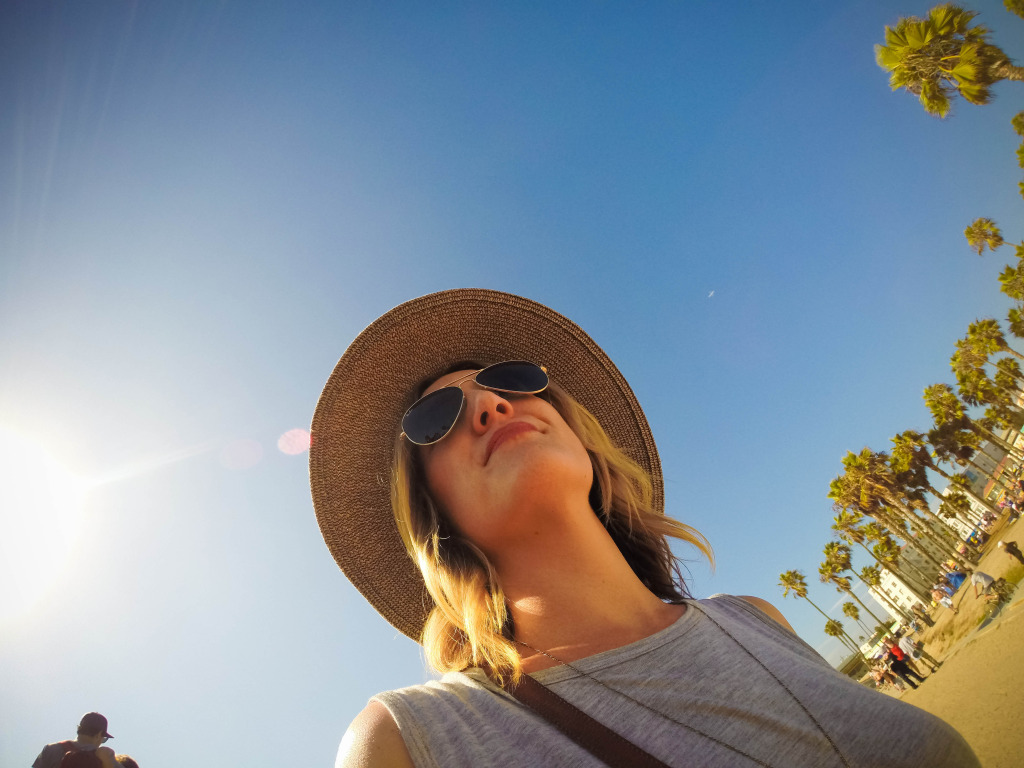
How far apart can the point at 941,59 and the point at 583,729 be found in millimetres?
16918

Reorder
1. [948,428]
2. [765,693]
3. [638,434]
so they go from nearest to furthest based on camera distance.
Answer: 1. [765,693]
2. [638,434]
3. [948,428]

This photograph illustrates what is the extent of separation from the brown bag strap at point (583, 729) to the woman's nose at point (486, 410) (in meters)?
1.20

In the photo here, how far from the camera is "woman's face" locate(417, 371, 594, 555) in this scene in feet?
6.93

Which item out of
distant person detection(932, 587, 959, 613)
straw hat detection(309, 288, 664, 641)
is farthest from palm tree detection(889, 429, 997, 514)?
straw hat detection(309, 288, 664, 641)

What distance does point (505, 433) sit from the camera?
2.35 m

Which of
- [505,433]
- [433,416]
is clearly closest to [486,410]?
[505,433]

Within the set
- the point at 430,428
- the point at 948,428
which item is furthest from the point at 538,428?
the point at 948,428

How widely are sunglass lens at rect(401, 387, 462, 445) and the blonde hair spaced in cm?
14

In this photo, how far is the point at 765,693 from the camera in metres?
1.60

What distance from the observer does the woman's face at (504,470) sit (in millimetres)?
2113

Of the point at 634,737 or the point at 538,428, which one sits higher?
the point at 538,428

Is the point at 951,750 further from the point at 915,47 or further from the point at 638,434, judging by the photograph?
the point at 915,47

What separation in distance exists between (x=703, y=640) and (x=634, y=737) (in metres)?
0.54

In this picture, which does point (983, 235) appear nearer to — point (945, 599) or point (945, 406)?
point (945, 406)
